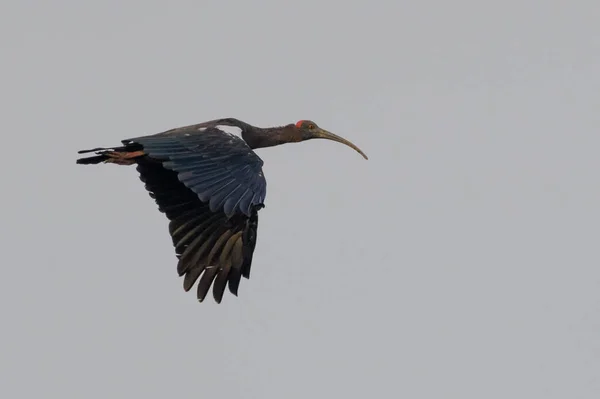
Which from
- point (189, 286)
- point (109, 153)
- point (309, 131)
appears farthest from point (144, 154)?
point (309, 131)

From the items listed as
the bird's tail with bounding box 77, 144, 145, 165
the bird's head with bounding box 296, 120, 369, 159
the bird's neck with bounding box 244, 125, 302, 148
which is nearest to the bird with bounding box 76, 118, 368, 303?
the bird's tail with bounding box 77, 144, 145, 165

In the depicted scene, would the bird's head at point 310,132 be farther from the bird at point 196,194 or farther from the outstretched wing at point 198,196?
the outstretched wing at point 198,196

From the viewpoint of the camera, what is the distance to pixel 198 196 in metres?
23.5

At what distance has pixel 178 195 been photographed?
2550 centimetres

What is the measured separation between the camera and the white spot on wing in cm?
2575

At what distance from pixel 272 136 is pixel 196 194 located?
3553 millimetres

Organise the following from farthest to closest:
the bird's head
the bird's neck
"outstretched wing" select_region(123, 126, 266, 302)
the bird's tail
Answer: the bird's head < the bird's neck < the bird's tail < "outstretched wing" select_region(123, 126, 266, 302)

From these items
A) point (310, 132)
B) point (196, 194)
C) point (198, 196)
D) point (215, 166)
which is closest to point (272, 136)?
point (310, 132)

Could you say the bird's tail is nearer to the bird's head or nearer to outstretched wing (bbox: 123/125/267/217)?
outstretched wing (bbox: 123/125/267/217)

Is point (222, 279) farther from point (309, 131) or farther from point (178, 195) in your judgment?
point (309, 131)

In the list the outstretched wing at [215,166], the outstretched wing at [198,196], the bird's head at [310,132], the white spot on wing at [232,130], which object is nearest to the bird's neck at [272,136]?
the bird's head at [310,132]

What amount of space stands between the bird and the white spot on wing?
0.03m

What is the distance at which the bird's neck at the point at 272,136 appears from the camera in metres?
27.6

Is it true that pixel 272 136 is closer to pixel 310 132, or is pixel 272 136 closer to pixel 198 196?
pixel 310 132
